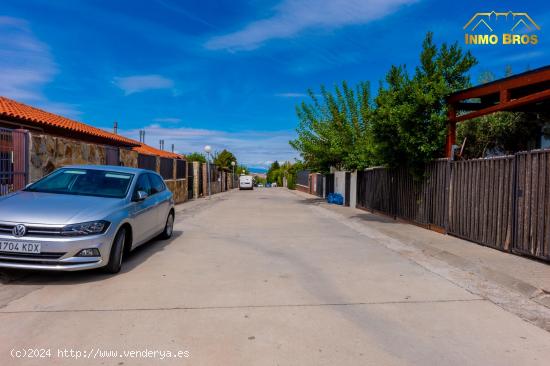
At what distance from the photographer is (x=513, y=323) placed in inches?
161

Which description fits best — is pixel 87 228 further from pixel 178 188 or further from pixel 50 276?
pixel 178 188

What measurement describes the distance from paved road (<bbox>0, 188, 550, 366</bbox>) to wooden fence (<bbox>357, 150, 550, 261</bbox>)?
2195mm

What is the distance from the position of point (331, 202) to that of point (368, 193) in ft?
21.9

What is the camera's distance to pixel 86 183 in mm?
6633

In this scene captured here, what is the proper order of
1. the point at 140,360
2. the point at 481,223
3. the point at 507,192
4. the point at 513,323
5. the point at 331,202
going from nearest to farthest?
the point at 140,360, the point at 513,323, the point at 507,192, the point at 481,223, the point at 331,202

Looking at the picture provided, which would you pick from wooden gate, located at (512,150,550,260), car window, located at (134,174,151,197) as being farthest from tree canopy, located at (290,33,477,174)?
car window, located at (134,174,151,197)

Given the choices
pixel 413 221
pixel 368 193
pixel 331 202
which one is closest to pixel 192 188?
pixel 331 202

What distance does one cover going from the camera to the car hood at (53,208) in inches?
197

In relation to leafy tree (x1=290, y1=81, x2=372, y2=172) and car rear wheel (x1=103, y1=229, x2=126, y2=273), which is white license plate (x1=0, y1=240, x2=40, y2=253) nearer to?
car rear wheel (x1=103, y1=229, x2=126, y2=273)

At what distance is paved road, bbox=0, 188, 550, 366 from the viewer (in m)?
3.29

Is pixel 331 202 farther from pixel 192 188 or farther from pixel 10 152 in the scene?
pixel 10 152

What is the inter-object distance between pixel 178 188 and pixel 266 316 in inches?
714

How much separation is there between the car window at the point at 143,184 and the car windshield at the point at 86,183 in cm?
18

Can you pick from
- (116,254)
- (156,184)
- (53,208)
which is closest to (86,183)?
(53,208)
